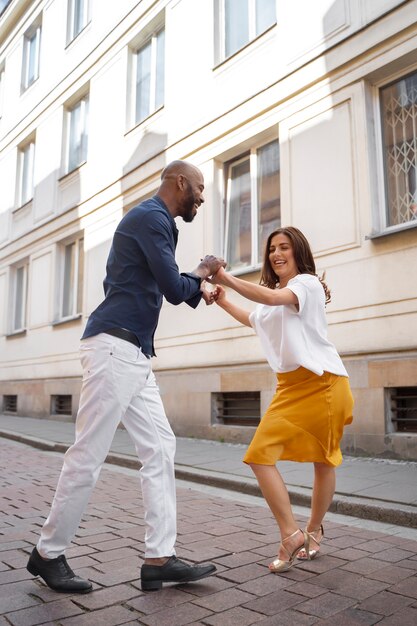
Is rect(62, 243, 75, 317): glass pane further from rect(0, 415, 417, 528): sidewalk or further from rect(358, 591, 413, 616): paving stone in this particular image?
rect(358, 591, 413, 616): paving stone

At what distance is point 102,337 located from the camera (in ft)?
9.29

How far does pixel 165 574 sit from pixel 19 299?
47.8 ft

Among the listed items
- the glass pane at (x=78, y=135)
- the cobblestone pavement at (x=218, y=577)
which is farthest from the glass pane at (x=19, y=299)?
the cobblestone pavement at (x=218, y=577)

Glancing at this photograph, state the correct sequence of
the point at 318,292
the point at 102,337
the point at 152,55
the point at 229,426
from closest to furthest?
1. the point at 102,337
2. the point at 318,292
3. the point at 229,426
4. the point at 152,55

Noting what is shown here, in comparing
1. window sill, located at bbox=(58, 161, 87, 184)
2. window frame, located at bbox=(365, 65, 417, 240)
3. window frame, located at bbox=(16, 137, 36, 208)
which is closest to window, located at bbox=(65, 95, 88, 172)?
window sill, located at bbox=(58, 161, 87, 184)

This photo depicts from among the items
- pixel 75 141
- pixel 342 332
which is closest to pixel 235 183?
pixel 342 332

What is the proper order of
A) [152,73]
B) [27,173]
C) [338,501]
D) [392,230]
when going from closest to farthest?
[338,501] → [392,230] → [152,73] → [27,173]

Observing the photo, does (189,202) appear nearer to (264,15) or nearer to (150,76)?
(264,15)

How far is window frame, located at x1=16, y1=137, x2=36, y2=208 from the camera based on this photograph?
16.4 m

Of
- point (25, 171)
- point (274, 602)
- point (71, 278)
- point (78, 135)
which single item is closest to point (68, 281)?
point (71, 278)

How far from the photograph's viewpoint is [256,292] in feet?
10.0

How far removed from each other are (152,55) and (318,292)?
10.0 metres

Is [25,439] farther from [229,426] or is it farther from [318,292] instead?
[318,292]

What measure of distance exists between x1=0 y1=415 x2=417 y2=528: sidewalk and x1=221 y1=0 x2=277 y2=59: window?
6.21 meters
